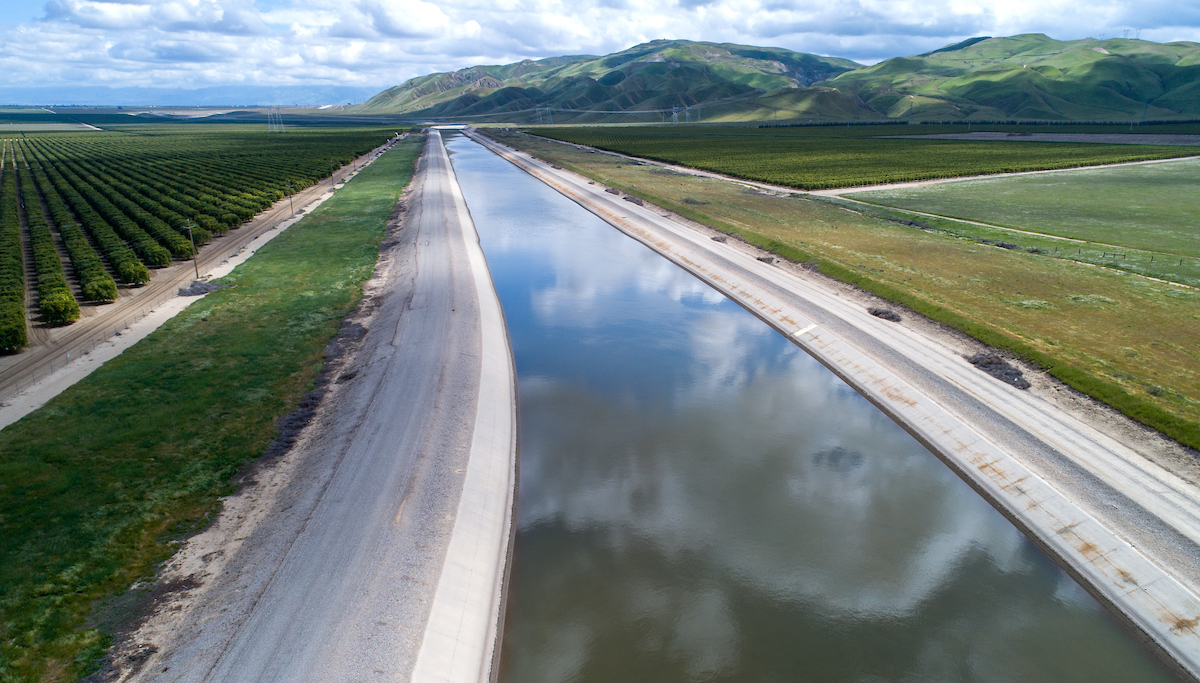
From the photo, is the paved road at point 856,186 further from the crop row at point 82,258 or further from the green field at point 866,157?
the crop row at point 82,258

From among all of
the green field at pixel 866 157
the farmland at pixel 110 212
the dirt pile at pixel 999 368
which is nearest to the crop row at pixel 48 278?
the farmland at pixel 110 212

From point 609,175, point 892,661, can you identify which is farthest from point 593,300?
point 609,175

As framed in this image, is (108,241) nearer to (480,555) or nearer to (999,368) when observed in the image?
(480,555)

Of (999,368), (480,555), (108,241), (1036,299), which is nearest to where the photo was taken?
(480,555)

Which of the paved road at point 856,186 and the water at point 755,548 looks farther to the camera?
the paved road at point 856,186

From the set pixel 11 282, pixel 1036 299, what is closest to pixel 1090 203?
pixel 1036 299

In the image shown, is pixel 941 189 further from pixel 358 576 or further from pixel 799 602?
pixel 358 576
